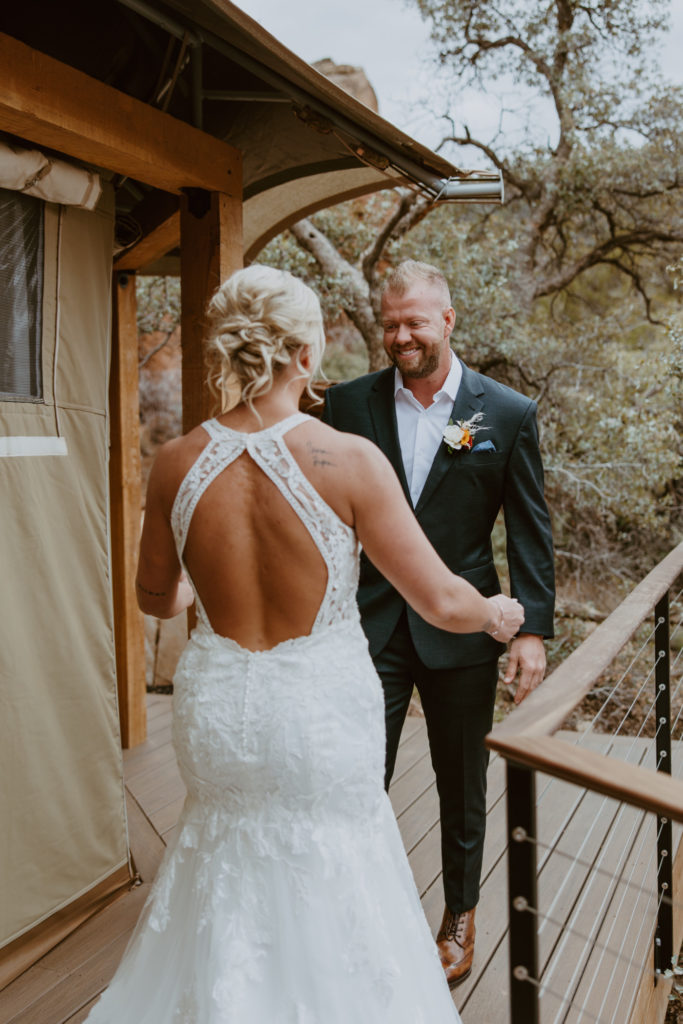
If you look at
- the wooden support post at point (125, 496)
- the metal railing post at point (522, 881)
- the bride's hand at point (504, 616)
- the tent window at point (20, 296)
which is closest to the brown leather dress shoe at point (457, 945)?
the bride's hand at point (504, 616)

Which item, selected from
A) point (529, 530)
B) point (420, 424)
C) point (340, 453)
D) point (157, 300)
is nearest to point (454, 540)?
point (529, 530)

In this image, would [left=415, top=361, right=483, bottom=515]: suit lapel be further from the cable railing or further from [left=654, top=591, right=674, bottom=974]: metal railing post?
[left=654, top=591, right=674, bottom=974]: metal railing post

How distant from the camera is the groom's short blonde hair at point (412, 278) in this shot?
2439mm

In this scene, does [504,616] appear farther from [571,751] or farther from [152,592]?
[152,592]

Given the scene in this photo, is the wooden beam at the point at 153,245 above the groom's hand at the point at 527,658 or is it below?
above

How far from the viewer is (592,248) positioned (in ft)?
31.6

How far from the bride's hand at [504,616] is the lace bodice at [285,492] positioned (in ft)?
1.25

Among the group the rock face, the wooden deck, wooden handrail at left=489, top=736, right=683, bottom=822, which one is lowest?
the wooden deck

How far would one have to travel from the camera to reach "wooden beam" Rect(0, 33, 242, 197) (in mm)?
2137

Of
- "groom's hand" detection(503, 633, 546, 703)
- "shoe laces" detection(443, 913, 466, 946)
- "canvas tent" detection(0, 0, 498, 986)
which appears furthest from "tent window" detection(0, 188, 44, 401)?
"shoe laces" detection(443, 913, 466, 946)

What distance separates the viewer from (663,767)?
9.44 ft

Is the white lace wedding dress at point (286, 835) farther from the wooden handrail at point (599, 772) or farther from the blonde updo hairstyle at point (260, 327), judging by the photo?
the wooden handrail at point (599, 772)

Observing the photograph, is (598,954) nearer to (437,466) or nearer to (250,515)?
(437,466)

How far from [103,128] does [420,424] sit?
3.85ft
